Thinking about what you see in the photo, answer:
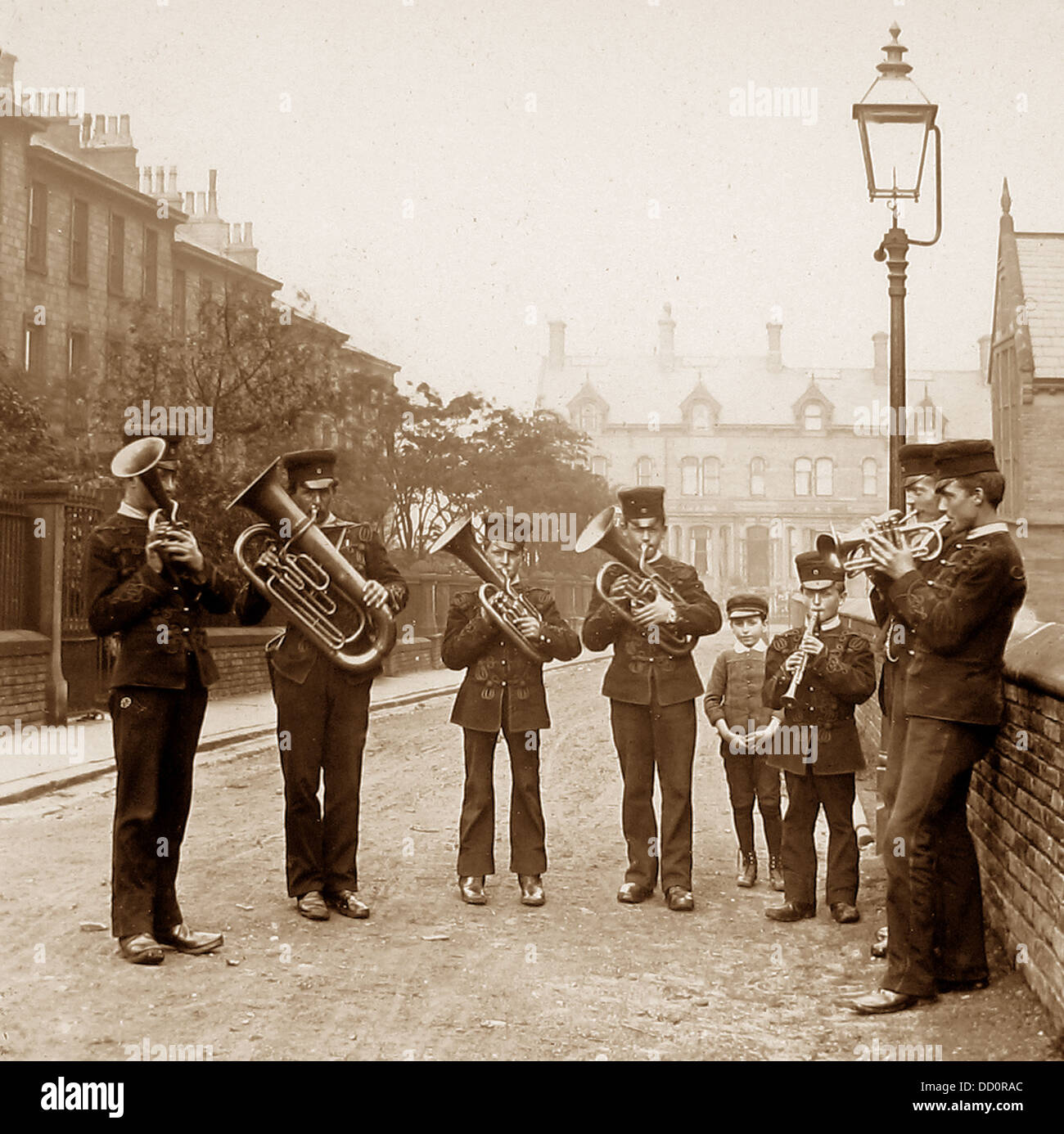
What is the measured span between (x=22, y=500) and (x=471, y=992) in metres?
10.9

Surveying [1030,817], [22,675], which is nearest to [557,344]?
[22,675]

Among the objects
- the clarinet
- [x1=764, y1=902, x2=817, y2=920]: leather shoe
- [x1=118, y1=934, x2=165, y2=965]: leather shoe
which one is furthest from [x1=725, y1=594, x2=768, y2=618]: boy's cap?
[x1=118, y1=934, x2=165, y2=965]: leather shoe

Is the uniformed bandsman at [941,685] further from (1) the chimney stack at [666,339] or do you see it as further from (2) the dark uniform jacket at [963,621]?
(1) the chimney stack at [666,339]

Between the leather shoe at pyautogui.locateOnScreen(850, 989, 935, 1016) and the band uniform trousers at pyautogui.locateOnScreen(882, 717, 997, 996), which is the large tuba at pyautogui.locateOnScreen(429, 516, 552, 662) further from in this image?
the leather shoe at pyautogui.locateOnScreen(850, 989, 935, 1016)

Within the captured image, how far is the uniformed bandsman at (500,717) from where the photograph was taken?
7484 millimetres

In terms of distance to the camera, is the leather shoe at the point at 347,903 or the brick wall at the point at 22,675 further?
the brick wall at the point at 22,675

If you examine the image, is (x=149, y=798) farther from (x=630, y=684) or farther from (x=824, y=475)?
(x=824, y=475)

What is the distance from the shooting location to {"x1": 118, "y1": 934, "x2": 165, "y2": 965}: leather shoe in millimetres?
6043

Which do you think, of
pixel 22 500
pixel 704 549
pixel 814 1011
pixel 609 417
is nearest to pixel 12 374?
pixel 22 500

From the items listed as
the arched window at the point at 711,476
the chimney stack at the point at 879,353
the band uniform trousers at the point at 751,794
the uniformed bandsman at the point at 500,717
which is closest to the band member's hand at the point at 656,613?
the uniformed bandsman at the point at 500,717

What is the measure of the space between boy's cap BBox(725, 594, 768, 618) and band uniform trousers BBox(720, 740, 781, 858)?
0.79m

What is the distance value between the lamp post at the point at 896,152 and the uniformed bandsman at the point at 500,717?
2.96 metres

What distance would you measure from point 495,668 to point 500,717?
27 centimetres

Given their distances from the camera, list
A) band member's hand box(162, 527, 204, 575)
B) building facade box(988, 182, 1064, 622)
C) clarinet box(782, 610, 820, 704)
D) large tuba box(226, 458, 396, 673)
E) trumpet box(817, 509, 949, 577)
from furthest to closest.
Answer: building facade box(988, 182, 1064, 622), clarinet box(782, 610, 820, 704), large tuba box(226, 458, 396, 673), band member's hand box(162, 527, 204, 575), trumpet box(817, 509, 949, 577)
